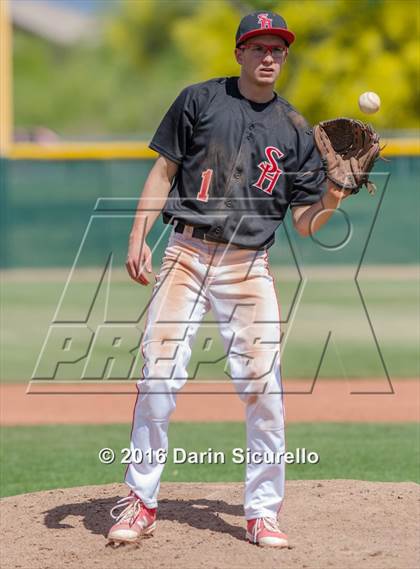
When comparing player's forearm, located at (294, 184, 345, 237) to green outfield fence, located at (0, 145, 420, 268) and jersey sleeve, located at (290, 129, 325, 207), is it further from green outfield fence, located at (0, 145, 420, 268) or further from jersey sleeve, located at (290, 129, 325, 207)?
green outfield fence, located at (0, 145, 420, 268)

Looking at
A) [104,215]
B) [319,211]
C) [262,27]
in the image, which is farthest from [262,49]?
[104,215]

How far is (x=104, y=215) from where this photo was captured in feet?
56.4

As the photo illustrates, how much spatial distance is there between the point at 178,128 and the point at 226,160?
23cm

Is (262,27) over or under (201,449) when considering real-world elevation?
under

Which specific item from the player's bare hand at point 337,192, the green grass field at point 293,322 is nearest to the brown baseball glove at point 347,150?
the player's bare hand at point 337,192

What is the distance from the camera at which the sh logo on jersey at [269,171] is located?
4.48m

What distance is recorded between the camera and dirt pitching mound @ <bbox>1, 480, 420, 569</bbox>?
170 inches

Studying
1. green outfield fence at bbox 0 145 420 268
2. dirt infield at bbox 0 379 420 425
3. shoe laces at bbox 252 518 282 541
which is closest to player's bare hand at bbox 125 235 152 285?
shoe laces at bbox 252 518 282 541

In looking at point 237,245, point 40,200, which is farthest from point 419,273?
point 237,245

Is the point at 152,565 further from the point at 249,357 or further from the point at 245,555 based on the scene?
the point at 249,357

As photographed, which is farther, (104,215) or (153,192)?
(104,215)

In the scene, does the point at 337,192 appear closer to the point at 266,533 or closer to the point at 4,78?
the point at 266,533

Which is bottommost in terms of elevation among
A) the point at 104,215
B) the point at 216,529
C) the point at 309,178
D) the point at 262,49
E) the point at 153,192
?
the point at 216,529

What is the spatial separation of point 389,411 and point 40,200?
34.9 ft
